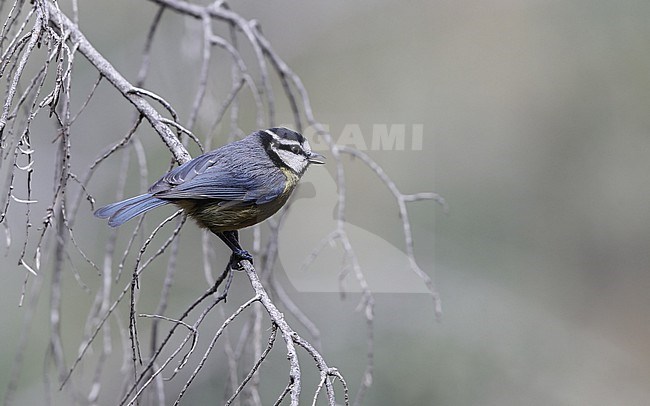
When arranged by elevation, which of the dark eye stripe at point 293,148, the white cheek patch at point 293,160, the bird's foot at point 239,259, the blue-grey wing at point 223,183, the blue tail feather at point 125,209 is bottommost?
the bird's foot at point 239,259

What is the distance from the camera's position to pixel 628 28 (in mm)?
5344

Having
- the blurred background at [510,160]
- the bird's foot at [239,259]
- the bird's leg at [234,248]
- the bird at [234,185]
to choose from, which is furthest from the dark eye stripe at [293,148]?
the blurred background at [510,160]

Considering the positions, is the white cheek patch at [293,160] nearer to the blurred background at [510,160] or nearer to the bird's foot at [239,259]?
the bird's foot at [239,259]

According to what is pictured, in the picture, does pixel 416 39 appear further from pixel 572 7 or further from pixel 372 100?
pixel 572 7

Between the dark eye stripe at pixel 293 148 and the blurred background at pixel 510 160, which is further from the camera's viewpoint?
the blurred background at pixel 510 160

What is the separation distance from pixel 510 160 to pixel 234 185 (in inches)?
138

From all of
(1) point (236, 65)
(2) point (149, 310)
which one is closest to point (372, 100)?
(2) point (149, 310)

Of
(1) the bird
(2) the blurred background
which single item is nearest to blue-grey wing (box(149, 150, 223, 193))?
(1) the bird

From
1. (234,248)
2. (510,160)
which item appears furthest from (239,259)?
(510,160)

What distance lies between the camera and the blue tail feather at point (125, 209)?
2.08 metres

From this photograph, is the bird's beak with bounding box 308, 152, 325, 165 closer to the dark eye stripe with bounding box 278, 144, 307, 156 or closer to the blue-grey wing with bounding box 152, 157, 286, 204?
the dark eye stripe with bounding box 278, 144, 307, 156

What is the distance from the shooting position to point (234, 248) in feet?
7.63

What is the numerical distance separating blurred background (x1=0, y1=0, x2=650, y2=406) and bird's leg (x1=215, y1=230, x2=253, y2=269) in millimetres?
2141

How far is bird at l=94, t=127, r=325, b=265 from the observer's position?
222 cm
